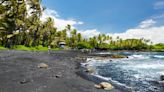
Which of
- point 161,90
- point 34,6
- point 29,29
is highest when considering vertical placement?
point 34,6

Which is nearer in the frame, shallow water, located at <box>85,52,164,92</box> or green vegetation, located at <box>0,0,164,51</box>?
shallow water, located at <box>85,52,164,92</box>

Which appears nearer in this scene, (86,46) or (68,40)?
(68,40)

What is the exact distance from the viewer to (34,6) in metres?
103

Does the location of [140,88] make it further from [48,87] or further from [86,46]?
[86,46]

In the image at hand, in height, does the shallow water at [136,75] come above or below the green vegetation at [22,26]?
below

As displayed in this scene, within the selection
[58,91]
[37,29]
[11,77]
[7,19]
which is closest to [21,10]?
[7,19]

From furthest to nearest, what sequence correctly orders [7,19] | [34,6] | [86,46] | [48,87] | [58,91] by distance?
[86,46], [34,6], [7,19], [48,87], [58,91]

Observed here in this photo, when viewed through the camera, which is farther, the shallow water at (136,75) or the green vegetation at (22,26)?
the green vegetation at (22,26)

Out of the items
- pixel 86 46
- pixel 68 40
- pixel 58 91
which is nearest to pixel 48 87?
pixel 58 91

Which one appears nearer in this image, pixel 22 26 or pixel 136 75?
pixel 136 75

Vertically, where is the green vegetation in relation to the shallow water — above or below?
above

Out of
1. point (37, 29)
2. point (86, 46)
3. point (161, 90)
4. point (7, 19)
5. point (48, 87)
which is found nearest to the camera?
point (48, 87)

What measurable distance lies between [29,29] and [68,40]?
75946 millimetres

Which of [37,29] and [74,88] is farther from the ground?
[37,29]
